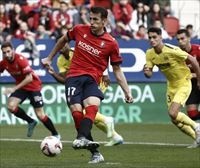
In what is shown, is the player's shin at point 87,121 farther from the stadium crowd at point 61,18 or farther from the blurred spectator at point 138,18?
the blurred spectator at point 138,18

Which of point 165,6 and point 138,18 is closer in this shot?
point 138,18

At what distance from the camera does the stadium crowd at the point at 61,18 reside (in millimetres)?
25094

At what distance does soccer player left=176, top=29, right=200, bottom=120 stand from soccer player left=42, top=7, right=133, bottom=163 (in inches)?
154

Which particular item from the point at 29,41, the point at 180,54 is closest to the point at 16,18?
the point at 29,41

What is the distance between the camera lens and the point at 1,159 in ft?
44.8

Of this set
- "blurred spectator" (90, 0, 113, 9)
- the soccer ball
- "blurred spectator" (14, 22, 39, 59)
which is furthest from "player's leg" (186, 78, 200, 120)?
"blurred spectator" (90, 0, 113, 9)

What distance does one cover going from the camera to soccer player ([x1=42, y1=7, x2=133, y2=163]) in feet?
40.4

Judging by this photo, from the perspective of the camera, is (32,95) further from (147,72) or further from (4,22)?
(4,22)

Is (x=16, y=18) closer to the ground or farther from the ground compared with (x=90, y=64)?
closer to the ground

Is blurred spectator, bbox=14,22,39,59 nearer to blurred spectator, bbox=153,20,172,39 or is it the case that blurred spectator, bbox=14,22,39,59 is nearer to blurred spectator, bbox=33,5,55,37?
blurred spectator, bbox=33,5,55,37

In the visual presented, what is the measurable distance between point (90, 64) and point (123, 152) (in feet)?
9.51

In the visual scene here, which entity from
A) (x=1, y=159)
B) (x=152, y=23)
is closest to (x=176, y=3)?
(x=152, y=23)

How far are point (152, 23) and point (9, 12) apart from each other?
15.2 ft

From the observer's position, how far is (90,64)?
12688mm
